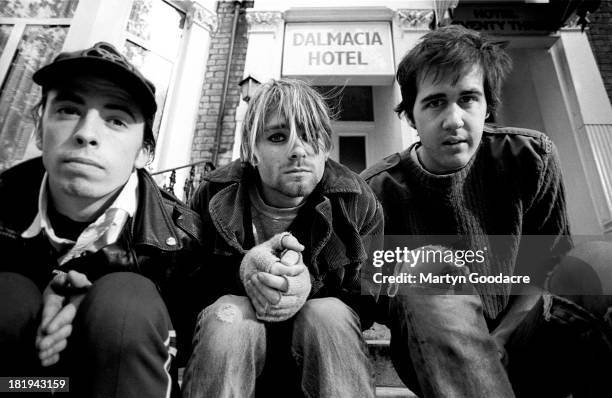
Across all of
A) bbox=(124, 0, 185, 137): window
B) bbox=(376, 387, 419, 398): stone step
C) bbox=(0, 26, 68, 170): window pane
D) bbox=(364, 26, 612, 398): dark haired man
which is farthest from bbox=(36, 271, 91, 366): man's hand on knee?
bbox=(124, 0, 185, 137): window

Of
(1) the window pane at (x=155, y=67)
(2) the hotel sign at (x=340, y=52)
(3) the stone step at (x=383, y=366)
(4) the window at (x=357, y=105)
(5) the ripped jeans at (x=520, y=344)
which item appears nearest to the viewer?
(5) the ripped jeans at (x=520, y=344)

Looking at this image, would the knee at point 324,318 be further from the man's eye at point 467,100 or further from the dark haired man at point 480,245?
the man's eye at point 467,100

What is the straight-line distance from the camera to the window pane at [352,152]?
200 inches

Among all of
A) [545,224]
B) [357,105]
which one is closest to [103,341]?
[545,224]

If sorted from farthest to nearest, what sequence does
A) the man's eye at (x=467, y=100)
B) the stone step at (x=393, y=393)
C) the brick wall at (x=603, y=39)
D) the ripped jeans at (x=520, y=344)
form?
the brick wall at (x=603, y=39), the stone step at (x=393, y=393), the man's eye at (x=467, y=100), the ripped jeans at (x=520, y=344)

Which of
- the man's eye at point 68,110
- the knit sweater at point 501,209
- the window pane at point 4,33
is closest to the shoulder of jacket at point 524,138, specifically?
the knit sweater at point 501,209

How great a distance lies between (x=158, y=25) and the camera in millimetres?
3664

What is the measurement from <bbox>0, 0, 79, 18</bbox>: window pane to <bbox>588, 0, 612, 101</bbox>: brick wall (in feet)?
20.2

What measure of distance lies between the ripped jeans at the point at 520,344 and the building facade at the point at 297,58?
3080 millimetres

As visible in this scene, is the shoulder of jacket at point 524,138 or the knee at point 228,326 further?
the shoulder of jacket at point 524,138

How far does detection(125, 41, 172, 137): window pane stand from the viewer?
131 inches

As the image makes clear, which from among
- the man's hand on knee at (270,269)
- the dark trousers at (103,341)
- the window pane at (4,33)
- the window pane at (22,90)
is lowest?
the dark trousers at (103,341)

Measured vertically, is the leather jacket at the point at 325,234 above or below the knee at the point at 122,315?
above

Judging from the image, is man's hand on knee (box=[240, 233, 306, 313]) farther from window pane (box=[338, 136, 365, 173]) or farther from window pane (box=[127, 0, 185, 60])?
window pane (box=[338, 136, 365, 173])
